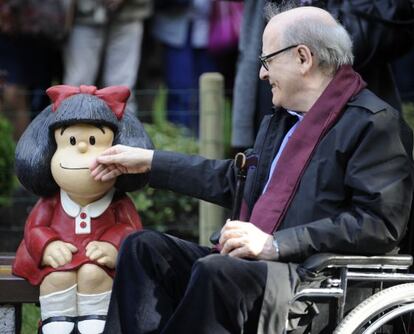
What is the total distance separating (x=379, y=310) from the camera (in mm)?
4188

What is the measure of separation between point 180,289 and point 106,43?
431 centimetres

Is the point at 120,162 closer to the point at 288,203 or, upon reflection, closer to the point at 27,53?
the point at 288,203

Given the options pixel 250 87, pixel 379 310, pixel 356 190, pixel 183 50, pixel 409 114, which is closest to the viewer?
pixel 379 310

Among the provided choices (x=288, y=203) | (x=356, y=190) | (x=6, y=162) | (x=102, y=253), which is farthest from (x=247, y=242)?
(x=6, y=162)

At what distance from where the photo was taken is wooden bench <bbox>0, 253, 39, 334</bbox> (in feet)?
16.3

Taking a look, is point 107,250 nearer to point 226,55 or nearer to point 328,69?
point 328,69

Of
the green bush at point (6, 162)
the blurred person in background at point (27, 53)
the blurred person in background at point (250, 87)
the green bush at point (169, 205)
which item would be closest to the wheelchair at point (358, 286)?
the blurred person in background at point (250, 87)

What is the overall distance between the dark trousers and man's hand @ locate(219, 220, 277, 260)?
0.16 feet

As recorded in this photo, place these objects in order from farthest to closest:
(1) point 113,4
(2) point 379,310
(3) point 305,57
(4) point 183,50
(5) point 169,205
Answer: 1. (4) point 183,50
2. (1) point 113,4
3. (5) point 169,205
4. (3) point 305,57
5. (2) point 379,310

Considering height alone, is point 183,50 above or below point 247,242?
above

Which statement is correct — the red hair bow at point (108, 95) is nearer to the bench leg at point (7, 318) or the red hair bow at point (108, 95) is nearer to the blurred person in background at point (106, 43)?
the bench leg at point (7, 318)

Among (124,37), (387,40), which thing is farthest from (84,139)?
(124,37)

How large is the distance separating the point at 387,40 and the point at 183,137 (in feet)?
7.29

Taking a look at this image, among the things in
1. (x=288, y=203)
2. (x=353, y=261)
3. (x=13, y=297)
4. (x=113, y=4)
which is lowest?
(x=13, y=297)
